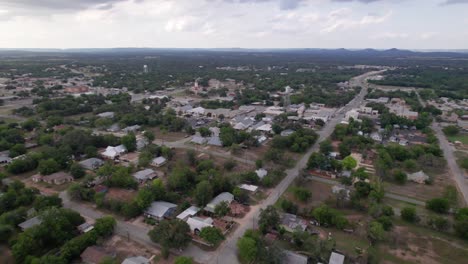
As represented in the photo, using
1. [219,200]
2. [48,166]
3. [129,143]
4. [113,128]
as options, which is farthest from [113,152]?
[219,200]

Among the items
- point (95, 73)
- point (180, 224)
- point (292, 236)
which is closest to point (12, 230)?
point (180, 224)

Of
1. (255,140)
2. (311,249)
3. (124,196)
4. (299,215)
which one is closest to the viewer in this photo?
(311,249)

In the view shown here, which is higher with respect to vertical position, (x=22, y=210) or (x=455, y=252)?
(x=22, y=210)

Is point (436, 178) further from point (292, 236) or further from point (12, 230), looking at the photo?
point (12, 230)

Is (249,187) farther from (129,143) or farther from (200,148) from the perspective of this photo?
(129,143)

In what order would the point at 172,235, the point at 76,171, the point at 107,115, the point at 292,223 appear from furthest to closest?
the point at 107,115, the point at 76,171, the point at 292,223, the point at 172,235

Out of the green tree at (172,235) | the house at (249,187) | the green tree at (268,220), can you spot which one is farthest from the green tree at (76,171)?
the green tree at (268,220)
